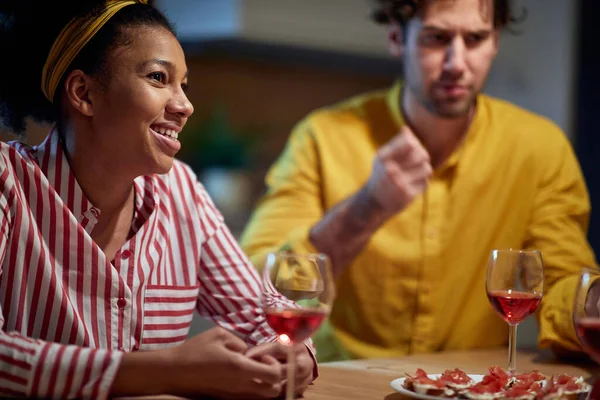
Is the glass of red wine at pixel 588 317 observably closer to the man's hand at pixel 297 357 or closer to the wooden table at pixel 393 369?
the wooden table at pixel 393 369

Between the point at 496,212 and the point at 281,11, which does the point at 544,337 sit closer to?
the point at 496,212

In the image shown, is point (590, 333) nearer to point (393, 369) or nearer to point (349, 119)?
point (393, 369)

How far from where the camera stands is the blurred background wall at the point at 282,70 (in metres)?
3.64

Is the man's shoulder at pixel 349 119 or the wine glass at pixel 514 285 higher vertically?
the man's shoulder at pixel 349 119

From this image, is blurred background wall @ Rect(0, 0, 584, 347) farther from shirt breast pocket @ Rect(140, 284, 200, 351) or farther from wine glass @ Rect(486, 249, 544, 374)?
wine glass @ Rect(486, 249, 544, 374)

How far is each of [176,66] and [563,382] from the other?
79 cm

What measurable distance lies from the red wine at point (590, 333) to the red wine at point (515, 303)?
0.22 metres

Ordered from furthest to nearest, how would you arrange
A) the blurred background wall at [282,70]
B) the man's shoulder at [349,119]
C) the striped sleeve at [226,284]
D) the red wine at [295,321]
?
1. the blurred background wall at [282,70]
2. the man's shoulder at [349,119]
3. the striped sleeve at [226,284]
4. the red wine at [295,321]

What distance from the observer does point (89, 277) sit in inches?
54.9

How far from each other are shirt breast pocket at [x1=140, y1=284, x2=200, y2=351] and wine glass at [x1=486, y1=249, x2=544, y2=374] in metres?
0.54

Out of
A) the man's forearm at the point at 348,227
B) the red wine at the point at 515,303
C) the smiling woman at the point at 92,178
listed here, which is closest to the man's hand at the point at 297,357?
the smiling woman at the point at 92,178

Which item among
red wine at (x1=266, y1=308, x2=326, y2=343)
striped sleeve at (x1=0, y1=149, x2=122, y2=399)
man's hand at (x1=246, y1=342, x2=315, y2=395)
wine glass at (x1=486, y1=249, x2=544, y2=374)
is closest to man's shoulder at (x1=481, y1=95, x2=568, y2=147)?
wine glass at (x1=486, y1=249, x2=544, y2=374)

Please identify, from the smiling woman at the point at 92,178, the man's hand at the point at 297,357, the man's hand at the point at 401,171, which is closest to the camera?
the man's hand at the point at 297,357

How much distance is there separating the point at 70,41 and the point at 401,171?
80 centimetres
